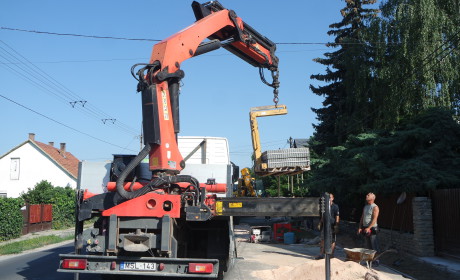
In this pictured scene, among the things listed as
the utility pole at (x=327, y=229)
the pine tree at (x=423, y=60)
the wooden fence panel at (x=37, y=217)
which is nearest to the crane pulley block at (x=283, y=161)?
the utility pole at (x=327, y=229)

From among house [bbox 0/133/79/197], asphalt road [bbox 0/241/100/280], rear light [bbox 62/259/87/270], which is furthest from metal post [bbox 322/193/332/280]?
house [bbox 0/133/79/197]

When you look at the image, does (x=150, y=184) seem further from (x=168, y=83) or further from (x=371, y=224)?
(x=371, y=224)

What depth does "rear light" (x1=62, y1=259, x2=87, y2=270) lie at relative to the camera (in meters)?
6.59

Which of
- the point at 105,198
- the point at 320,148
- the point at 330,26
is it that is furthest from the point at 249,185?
the point at 105,198

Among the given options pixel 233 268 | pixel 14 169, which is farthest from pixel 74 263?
pixel 14 169

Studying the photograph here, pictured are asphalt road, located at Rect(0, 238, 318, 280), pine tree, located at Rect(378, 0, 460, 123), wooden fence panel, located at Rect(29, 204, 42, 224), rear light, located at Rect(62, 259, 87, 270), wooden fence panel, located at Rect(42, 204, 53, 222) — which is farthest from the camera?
wooden fence panel, located at Rect(42, 204, 53, 222)

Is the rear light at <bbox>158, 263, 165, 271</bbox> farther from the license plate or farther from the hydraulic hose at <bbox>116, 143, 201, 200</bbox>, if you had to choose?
the hydraulic hose at <bbox>116, 143, 201, 200</bbox>

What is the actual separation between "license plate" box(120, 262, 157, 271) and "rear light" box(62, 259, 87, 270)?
0.58 m

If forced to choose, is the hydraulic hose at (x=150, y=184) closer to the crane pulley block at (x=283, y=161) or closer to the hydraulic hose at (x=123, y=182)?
the hydraulic hose at (x=123, y=182)

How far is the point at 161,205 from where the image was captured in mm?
6637

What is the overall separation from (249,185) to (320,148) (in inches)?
166

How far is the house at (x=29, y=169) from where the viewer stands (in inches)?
1785

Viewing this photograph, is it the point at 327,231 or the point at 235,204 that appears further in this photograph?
the point at 235,204

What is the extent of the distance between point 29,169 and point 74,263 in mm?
43102
